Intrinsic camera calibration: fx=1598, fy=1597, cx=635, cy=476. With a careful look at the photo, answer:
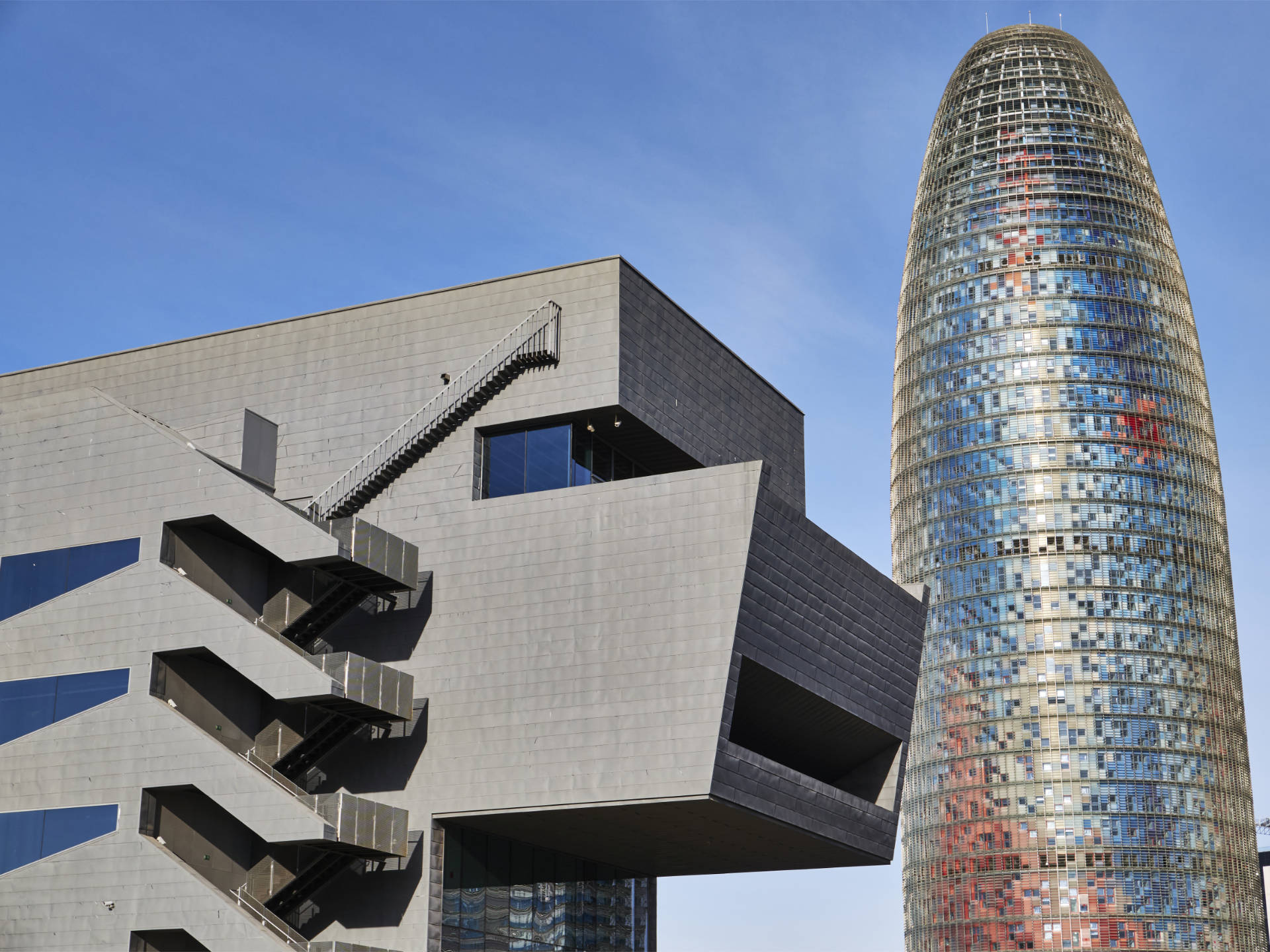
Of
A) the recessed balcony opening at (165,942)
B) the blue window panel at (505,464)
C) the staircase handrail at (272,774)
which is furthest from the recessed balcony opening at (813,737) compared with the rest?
the recessed balcony opening at (165,942)

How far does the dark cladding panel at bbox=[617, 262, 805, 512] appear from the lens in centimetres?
5194

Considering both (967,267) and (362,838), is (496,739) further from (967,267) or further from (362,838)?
(967,267)

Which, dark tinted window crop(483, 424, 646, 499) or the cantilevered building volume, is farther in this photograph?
dark tinted window crop(483, 424, 646, 499)

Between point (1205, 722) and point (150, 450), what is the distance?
120159 millimetres

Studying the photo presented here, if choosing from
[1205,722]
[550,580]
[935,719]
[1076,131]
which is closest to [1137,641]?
[1205,722]

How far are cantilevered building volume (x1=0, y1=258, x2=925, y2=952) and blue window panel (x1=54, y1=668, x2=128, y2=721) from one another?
0.29 ft

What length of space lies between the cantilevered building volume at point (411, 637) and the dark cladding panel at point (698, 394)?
0.20 metres

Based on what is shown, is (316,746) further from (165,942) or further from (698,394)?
(698,394)

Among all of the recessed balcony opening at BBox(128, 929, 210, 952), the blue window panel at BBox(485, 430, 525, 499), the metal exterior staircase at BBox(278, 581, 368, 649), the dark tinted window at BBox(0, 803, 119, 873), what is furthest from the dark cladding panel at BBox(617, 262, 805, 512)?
the recessed balcony opening at BBox(128, 929, 210, 952)

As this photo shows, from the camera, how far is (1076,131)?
158 m

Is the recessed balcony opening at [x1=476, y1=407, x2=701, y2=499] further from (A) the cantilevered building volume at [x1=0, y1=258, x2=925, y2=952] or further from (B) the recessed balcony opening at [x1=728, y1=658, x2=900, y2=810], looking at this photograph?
(B) the recessed balcony opening at [x1=728, y1=658, x2=900, y2=810]

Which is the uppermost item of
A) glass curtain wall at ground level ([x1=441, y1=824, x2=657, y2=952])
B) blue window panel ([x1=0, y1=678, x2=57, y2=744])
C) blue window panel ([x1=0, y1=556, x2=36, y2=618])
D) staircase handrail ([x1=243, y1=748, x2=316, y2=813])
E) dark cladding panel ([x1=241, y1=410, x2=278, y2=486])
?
dark cladding panel ([x1=241, y1=410, x2=278, y2=486])

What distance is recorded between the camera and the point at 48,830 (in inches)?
1922

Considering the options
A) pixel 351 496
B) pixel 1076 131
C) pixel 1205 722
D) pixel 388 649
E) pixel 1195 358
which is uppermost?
pixel 1076 131
